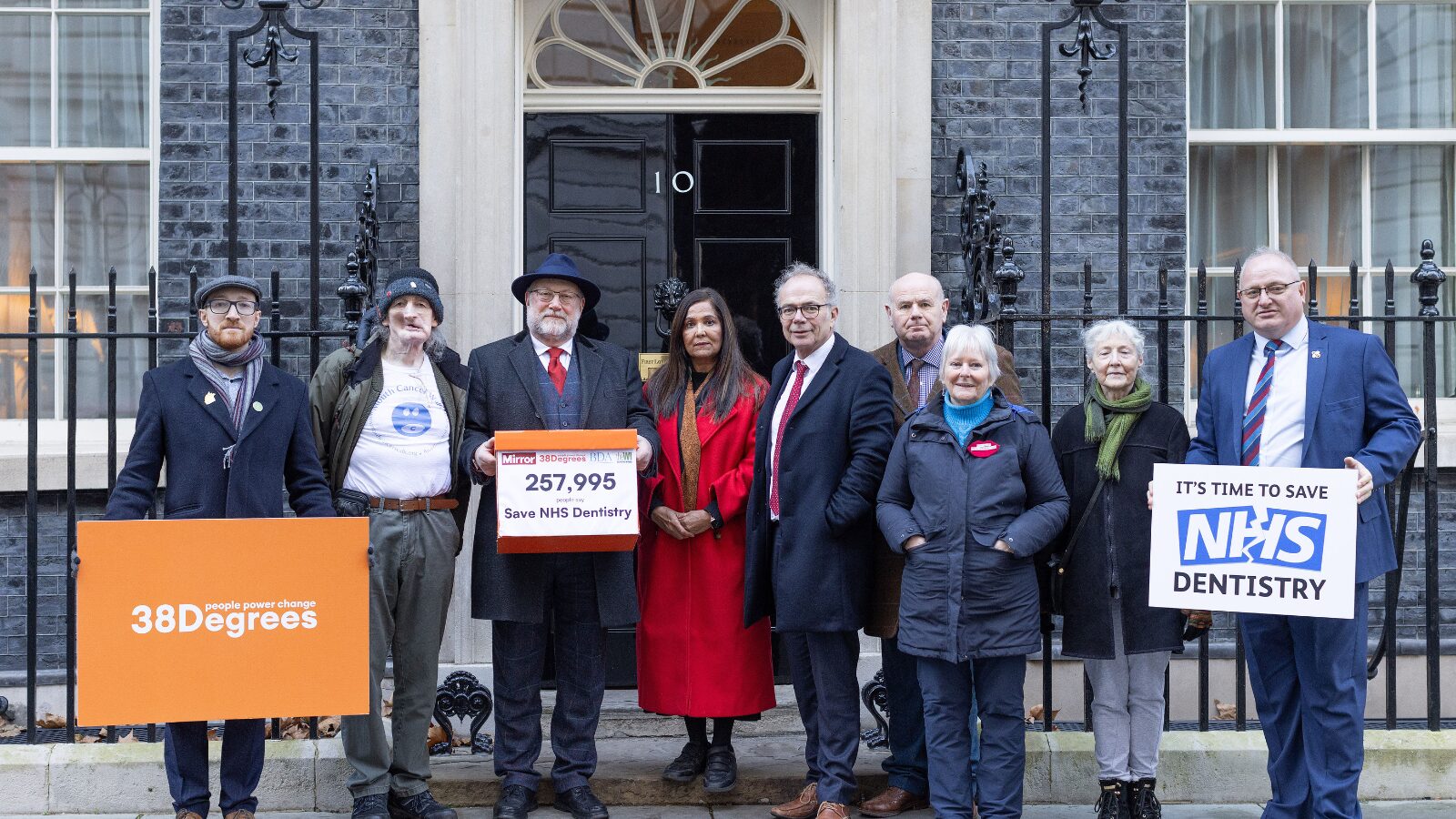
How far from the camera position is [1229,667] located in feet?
24.6

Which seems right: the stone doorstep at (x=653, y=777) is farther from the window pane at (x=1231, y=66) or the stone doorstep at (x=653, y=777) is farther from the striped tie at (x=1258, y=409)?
the window pane at (x=1231, y=66)

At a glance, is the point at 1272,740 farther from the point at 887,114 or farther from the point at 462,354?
the point at 462,354

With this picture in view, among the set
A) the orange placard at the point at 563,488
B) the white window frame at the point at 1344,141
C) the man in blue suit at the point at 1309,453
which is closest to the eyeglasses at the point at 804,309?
the orange placard at the point at 563,488

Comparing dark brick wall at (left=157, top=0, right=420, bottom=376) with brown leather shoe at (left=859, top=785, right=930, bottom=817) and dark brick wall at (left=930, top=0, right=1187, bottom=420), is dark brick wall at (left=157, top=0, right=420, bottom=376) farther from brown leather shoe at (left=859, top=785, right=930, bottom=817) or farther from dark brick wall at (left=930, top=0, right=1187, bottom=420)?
brown leather shoe at (left=859, top=785, right=930, bottom=817)

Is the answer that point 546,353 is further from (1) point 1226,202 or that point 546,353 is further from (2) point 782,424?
(1) point 1226,202

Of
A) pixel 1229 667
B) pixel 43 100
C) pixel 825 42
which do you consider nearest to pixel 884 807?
pixel 1229 667

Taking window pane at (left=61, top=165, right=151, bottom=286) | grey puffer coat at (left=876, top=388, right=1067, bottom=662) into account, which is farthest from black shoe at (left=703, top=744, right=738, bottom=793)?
window pane at (left=61, top=165, right=151, bottom=286)

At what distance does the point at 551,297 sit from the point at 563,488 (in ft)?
2.58

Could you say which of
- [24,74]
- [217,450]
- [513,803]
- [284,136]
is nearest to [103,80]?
[24,74]

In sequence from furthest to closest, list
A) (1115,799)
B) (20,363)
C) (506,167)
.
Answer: (20,363) → (506,167) → (1115,799)

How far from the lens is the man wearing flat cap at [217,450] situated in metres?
5.04

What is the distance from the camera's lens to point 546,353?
5676 mm

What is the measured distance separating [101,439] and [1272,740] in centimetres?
557

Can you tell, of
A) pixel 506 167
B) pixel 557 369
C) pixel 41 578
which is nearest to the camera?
pixel 557 369
